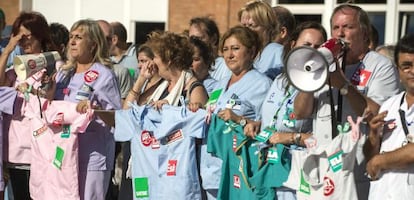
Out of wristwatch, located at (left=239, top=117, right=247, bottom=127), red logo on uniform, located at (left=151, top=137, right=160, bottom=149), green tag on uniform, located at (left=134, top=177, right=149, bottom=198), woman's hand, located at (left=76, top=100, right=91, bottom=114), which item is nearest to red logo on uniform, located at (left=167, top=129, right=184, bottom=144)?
red logo on uniform, located at (left=151, top=137, right=160, bottom=149)

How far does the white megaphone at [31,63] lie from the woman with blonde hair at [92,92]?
146 mm

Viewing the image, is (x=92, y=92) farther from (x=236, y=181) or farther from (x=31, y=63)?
(x=236, y=181)

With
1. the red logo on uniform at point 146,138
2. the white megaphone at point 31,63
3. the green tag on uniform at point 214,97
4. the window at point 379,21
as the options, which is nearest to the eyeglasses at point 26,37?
the white megaphone at point 31,63

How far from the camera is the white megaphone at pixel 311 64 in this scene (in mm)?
4809

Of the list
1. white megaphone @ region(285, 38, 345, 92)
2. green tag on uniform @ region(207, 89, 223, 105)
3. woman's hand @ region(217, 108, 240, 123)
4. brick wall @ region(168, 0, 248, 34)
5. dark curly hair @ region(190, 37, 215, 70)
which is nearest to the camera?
white megaphone @ region(285, 38, 345, 92)

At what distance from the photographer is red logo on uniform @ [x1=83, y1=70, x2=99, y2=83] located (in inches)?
267

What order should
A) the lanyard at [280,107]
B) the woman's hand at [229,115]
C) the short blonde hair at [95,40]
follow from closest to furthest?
the lanyard at [280,107]
the woman's hand at [229,115]
the short blonde hair at [95,40]

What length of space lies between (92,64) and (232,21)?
591 cm

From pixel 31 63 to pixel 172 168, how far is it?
1.42 metres

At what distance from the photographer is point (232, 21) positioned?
12.6 meters

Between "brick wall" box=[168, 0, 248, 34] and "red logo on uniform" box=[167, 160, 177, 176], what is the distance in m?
6.27

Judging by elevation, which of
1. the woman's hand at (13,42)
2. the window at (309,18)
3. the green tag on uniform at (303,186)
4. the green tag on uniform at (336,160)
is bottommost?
the green tag on uniform at (303,186)

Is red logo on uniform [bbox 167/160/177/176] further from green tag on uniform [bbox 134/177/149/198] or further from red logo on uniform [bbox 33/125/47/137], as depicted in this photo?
red logo on uniform [bbox 33/125/47/137]

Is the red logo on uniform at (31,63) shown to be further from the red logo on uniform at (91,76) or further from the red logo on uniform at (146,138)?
the red logo on uniform at (146,138)
